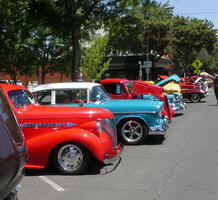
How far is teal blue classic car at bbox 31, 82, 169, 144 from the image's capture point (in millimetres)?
9016

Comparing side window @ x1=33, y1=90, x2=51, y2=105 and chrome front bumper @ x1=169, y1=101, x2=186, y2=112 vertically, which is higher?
side window @ x1=33, y1=90, x2=51, y2=105

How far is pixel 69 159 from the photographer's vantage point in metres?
6.48

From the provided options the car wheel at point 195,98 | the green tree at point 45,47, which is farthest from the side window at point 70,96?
the green tree at point 45,47

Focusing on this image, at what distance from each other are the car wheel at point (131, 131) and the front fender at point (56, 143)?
318cm

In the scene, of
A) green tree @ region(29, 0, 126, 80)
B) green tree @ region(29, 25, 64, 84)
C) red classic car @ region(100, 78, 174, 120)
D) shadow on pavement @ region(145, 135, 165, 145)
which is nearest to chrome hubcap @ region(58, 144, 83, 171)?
shadow on pavement @ region(145, 135, 165, 145)

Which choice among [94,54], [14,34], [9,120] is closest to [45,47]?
[14,34]

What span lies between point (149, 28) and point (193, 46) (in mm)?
7456

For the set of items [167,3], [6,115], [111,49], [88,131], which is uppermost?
[167,3]

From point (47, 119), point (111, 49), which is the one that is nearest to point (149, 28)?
point (111, 49)

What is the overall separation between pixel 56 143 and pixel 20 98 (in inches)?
44.2

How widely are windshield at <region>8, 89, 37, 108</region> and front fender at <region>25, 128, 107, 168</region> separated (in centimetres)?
71

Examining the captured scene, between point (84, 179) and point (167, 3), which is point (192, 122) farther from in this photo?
point (167, 3)

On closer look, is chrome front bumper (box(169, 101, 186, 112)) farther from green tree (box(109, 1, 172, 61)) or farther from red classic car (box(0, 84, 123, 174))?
green tree (box(109, 1, 172, 61))

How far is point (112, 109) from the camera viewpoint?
9367 millimetres
